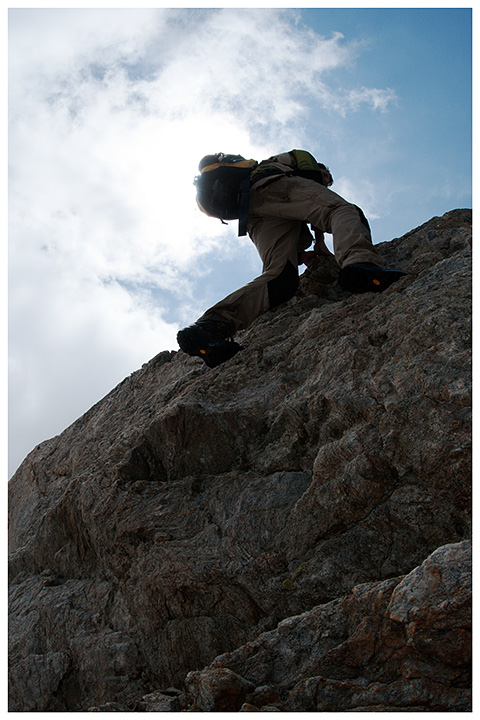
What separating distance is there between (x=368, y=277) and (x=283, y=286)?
1.74 metres

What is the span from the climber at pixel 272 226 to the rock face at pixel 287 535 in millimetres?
404

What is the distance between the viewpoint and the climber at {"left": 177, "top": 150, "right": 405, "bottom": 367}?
7.64m

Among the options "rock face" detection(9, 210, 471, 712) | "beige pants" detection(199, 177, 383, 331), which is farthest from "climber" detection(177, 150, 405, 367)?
"rock face" detection(9, 210, 471, 712)

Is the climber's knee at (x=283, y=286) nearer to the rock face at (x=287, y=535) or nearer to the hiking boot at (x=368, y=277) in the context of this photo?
the rock face at (x=287, y=535)

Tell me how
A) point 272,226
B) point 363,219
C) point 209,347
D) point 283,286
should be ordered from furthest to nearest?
point 272,226 < point 283,286 < point 363,219 < point 209,347

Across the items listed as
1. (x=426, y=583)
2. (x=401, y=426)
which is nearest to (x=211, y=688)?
(x=426, y=583)

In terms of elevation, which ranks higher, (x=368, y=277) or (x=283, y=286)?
(x=283, y=286)

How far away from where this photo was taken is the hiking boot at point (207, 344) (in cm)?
777

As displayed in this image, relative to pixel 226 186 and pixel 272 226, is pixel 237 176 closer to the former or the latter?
pixel 226 186

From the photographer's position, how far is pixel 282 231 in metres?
8.91

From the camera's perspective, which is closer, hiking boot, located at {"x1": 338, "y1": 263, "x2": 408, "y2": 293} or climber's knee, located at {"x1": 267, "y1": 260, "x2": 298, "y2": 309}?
hiking boot, located at {"x1": 338, "y1": 263, "x2": 408, "y2": 293}

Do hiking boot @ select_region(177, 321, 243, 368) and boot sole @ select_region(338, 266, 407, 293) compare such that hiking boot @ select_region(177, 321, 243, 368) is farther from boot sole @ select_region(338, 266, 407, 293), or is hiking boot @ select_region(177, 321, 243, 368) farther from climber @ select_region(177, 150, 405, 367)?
boot sole @ select_region(338, 266, 407, 293)

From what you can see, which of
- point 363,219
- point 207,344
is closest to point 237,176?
point 363,219

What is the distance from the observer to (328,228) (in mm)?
8141
